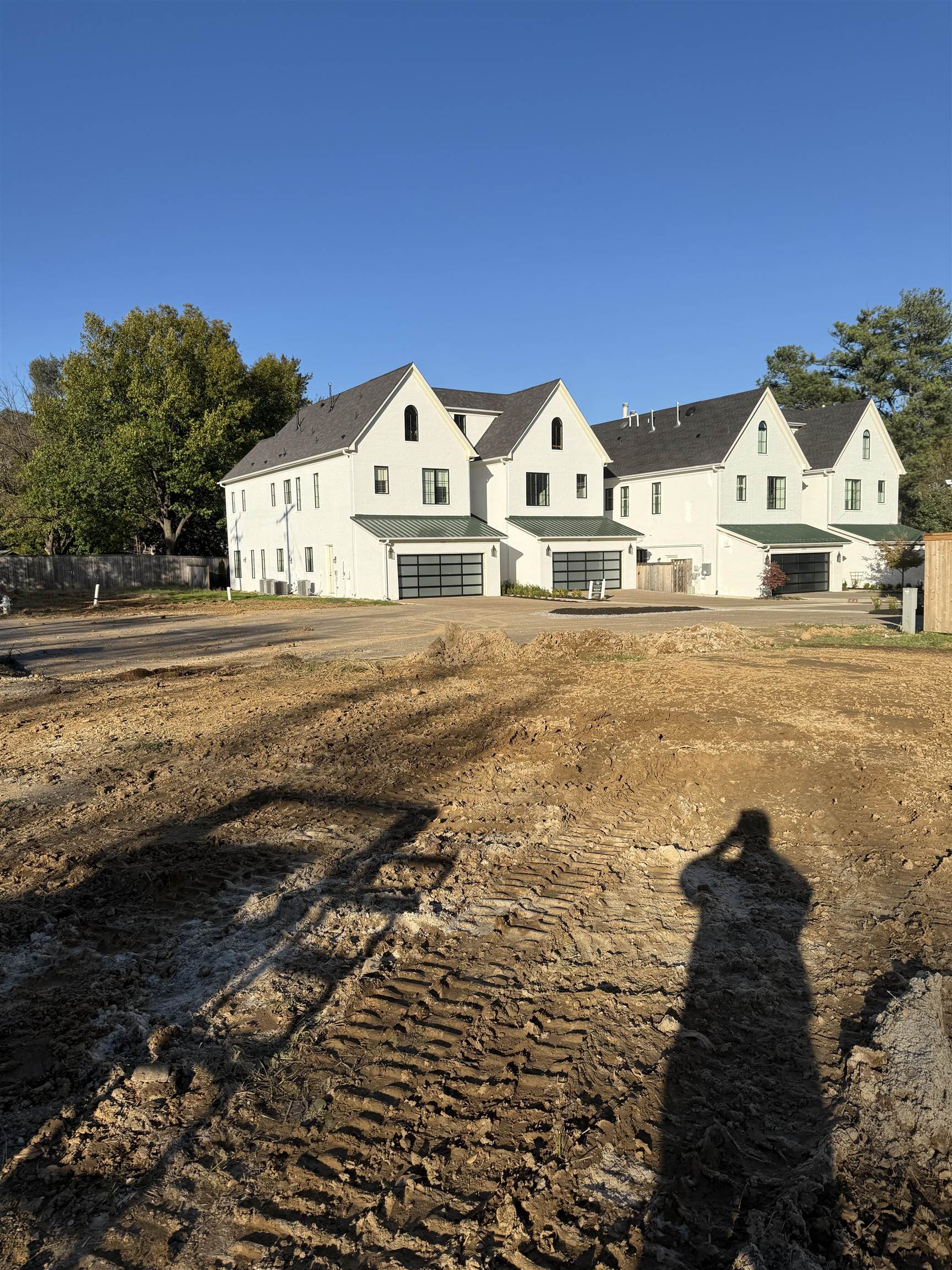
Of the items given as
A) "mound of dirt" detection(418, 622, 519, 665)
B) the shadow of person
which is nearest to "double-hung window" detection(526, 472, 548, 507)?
"mound of dirt" detection(418, 622, 519, 665)

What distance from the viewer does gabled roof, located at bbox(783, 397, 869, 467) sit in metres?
49.5

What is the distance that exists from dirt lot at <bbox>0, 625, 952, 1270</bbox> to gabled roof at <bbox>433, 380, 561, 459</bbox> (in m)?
36.8

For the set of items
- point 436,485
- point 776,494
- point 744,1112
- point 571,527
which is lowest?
point 744,1112

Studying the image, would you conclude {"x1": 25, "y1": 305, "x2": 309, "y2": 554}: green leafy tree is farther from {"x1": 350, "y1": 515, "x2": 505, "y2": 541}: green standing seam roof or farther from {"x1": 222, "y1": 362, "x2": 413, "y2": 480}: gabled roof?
{"x1": 350, "y1": 515, "x2": 505, "y2": 541}: green standing seam roof

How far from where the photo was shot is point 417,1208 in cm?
325

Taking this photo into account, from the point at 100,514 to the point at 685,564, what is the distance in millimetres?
35345

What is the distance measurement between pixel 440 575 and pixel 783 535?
17968mm

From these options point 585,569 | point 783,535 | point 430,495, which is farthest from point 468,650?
point 783,535

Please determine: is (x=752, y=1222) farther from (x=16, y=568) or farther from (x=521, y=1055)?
(x=16, y=568)

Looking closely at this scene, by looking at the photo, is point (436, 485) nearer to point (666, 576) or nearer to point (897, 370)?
point (666, 576)

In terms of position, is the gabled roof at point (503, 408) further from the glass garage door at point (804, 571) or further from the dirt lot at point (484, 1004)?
the dirt lot at point (484, 1004)

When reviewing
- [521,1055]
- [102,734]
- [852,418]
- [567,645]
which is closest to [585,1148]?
[521,1055]

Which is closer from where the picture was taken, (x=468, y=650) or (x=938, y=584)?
(x=468, y=650)

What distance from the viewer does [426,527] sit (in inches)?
1623
